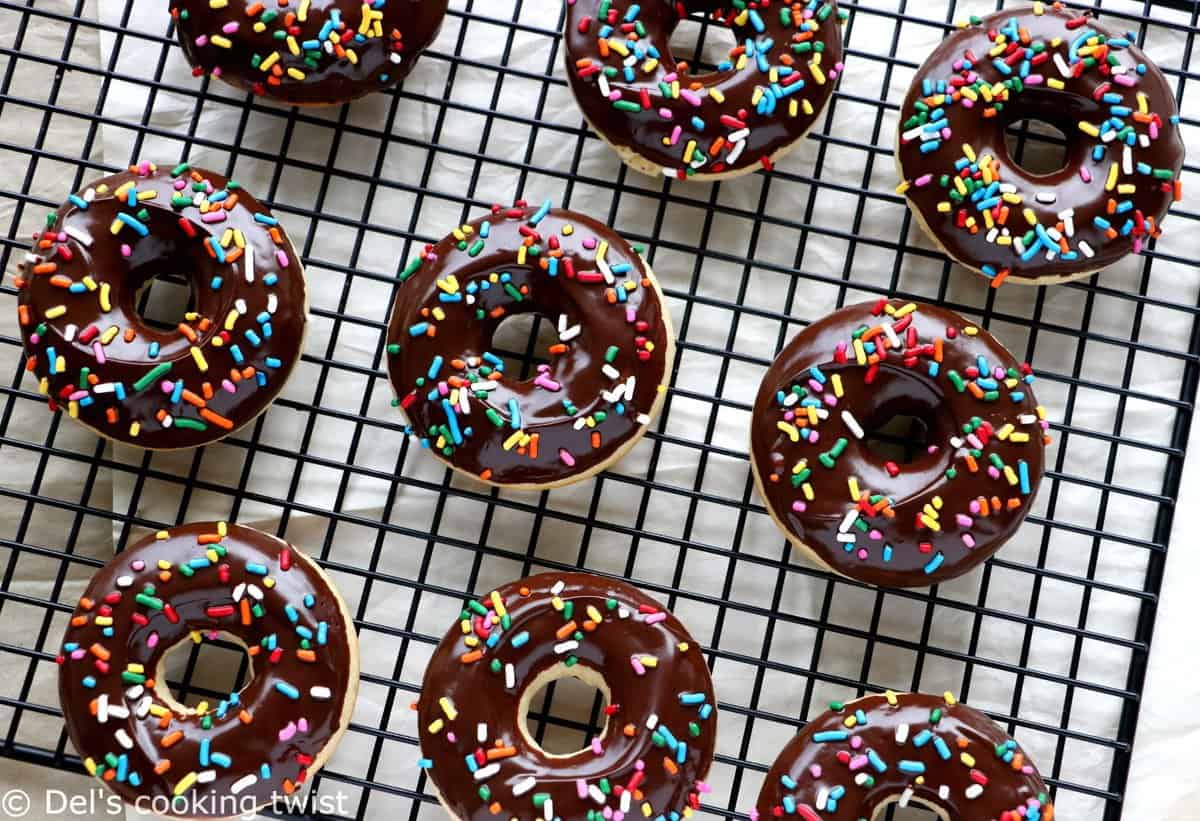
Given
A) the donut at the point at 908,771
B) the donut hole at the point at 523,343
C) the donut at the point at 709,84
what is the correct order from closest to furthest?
1. the donut at the point at 908,771
2. the donut at the point at 709,84
3. the donut hole at the point at 523,343

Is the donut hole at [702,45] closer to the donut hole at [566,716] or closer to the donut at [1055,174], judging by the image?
the donut at [1055,174]

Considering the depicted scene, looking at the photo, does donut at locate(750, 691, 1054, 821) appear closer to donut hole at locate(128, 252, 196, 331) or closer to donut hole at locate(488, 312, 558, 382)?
donut hole at locate(488, 312, 558, 382)

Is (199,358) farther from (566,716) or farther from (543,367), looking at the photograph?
(566,716)

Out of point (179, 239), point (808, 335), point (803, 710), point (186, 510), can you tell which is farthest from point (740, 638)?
point (179, 239)

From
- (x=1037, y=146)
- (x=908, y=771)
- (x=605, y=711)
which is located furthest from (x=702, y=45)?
(x=908, y=771)

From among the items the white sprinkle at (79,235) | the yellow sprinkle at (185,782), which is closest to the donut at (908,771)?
the yellow sprinkle at (185,782)

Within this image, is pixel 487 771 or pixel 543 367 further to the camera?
pixel 543 367
